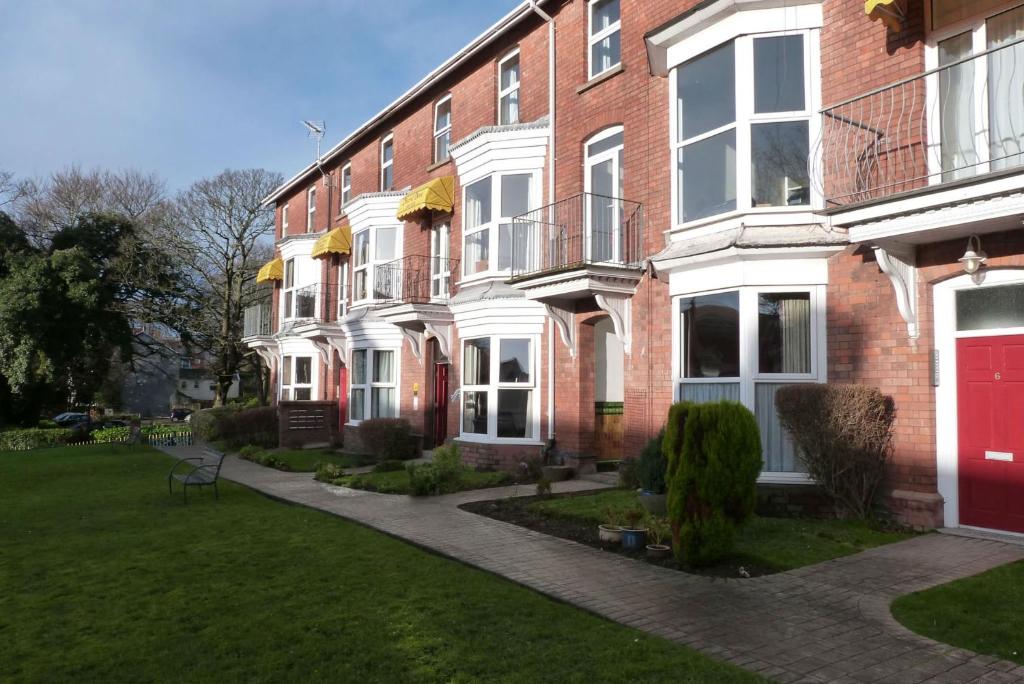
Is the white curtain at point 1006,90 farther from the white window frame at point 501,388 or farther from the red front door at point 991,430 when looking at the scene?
the white window frame at point 501,388

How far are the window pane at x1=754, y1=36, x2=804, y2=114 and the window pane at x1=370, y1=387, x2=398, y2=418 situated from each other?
1272cm

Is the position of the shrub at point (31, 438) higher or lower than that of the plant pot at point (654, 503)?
lower

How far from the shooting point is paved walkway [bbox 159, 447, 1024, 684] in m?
4.75

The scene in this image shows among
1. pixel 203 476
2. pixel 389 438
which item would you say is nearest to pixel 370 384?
pixel 389 438

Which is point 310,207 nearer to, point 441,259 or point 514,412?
point 441,259

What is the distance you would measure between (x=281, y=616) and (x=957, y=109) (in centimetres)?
882

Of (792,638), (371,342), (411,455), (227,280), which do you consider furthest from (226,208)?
(792,638)

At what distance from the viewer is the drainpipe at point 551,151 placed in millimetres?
14359

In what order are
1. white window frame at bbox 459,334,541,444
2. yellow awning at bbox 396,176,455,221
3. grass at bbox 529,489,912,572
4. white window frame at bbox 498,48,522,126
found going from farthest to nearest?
yellow awning at bbox 396,176,455,221
white window frame at bbox 498,48,522,126
white window frame at bbox 459,334,541,444
grass at bbox 529,489,912,572

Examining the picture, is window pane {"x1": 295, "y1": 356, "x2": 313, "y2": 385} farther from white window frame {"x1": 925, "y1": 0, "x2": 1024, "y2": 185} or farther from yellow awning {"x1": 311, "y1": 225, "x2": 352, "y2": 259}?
white window frame {"x1": 925, "y1": 0, "x2": 1024, "y2": 185}

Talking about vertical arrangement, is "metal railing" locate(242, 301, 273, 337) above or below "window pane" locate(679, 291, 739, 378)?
above

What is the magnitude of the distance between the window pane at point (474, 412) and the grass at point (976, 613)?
397 inches

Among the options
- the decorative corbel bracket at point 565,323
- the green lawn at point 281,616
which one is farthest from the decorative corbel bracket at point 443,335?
the green lawn at point 281,616

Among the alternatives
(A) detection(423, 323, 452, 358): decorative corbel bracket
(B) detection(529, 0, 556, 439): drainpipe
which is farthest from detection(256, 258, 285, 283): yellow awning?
(B) detection(529, 0, 556, 439): drainpipe
